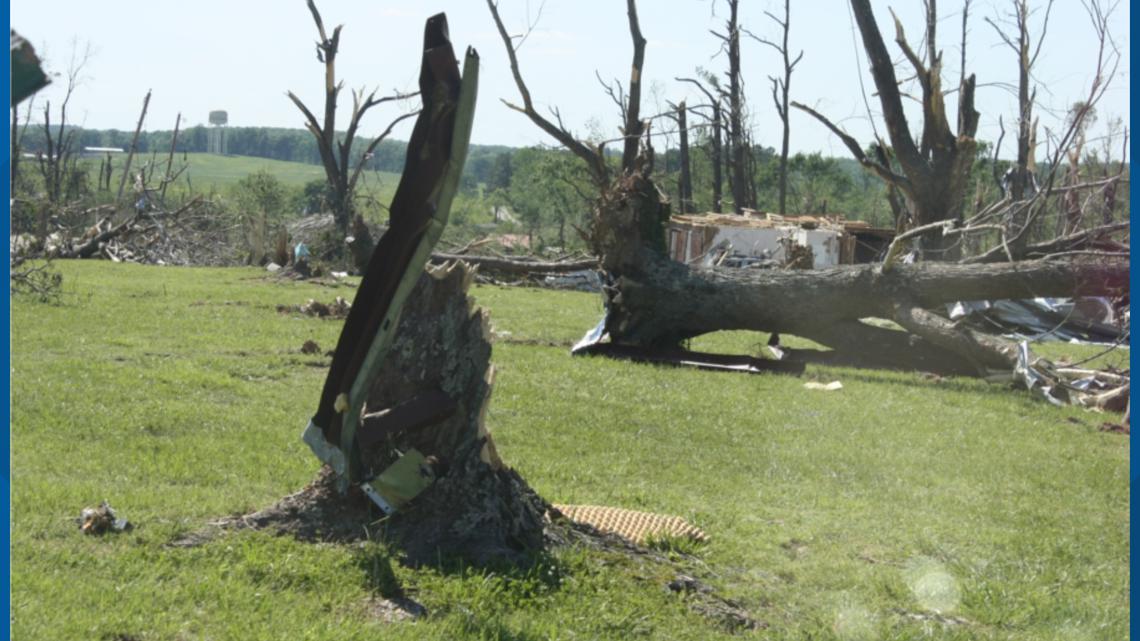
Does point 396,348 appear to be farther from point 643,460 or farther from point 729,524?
point 643,460

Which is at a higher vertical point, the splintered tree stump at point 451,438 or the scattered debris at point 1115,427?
the splintered tree stump at point 451,438

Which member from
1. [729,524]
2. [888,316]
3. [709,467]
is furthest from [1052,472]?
[888,316]

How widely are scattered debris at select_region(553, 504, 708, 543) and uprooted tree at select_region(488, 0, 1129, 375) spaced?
7.81 meters

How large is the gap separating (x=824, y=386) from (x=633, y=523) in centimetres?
679

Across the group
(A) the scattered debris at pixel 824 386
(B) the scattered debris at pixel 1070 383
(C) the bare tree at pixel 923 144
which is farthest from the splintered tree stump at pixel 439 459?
(C) the bare tree at pixel 923 144

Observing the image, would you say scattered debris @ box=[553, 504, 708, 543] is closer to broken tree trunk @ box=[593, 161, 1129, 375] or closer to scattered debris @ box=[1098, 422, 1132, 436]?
scattered debris @ box=[1098, 422, 1132, 436]

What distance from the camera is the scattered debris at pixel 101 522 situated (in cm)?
573

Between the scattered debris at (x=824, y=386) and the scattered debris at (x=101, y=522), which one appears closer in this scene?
the scattered debris at (x=101, y=522)

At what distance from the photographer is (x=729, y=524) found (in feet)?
23.6

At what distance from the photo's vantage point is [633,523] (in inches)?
266

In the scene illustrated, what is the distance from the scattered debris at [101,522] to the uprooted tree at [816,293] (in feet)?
30.8

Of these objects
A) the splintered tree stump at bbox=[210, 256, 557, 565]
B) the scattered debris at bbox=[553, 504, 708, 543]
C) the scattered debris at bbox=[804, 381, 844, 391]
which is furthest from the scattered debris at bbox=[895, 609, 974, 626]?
the scattered debris at bbox=[804, 381, 844, 391]

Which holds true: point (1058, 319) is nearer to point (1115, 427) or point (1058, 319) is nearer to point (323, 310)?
point (1115, 427)

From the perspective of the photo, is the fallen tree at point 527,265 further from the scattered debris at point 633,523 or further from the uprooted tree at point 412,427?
the uprooted tree at point 412,427
